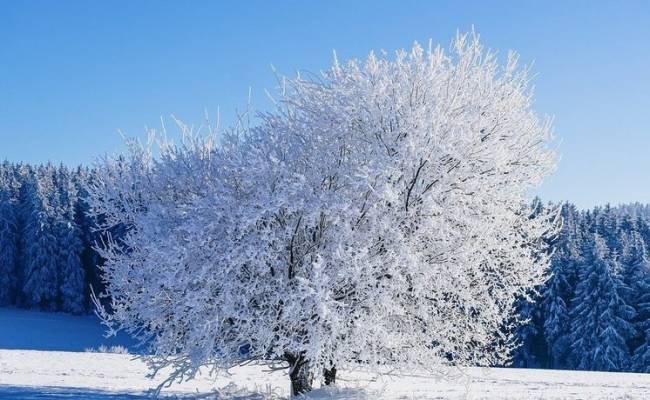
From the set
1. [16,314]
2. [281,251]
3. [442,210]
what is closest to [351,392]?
[281,251]

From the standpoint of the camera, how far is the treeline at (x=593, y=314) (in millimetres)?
49531

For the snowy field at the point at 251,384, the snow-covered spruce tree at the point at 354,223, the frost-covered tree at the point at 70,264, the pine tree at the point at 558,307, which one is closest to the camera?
the snow-covered spruce tree at the point at 354,223

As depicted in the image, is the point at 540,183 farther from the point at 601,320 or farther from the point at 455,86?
the point at 601,320

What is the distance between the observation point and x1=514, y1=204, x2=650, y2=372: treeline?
163ft

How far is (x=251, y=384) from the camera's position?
1986cm

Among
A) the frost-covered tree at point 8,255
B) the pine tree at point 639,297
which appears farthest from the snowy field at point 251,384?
the frost-covered tree at point 8,255

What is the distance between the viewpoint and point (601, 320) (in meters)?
50.2

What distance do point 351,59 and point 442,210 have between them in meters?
4.09

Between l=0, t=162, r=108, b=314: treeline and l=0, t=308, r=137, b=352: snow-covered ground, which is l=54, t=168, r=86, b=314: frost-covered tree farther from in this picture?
l=0, t=308, r=137, b=352: snow-covered ground

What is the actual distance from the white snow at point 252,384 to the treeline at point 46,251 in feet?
137

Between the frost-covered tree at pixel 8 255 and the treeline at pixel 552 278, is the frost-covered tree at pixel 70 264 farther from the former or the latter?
the frost-covered tree at pixel 8 255

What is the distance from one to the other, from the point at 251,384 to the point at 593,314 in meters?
39.0

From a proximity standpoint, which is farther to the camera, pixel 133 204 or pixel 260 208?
pixel 133 204

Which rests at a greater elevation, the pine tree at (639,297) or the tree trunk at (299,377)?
the pine tree at (639,297)
